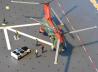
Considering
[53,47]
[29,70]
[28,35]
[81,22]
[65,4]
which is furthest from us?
[65,4]

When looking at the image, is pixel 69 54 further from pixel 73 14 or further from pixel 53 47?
pixel 73 14

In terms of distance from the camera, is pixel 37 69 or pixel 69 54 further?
pixel 69 54

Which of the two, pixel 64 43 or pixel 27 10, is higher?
pixel 27 10

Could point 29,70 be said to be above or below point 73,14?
below

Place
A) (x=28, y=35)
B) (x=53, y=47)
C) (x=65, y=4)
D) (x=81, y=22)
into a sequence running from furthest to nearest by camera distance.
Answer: (x=65, y=4) → (x=81, y=22) → (x=28, y=35) → (x=53, y=47)

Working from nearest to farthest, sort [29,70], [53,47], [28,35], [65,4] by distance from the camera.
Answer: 1. [29,70]
2. [53,47]
3. [28,35]
4. [65,4]

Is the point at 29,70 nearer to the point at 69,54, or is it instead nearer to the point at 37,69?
the point at 37,69

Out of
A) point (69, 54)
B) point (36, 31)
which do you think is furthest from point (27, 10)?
point (69, 54)

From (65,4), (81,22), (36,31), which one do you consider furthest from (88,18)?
(36,31)

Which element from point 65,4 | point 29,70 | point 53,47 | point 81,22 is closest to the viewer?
point 29,70
